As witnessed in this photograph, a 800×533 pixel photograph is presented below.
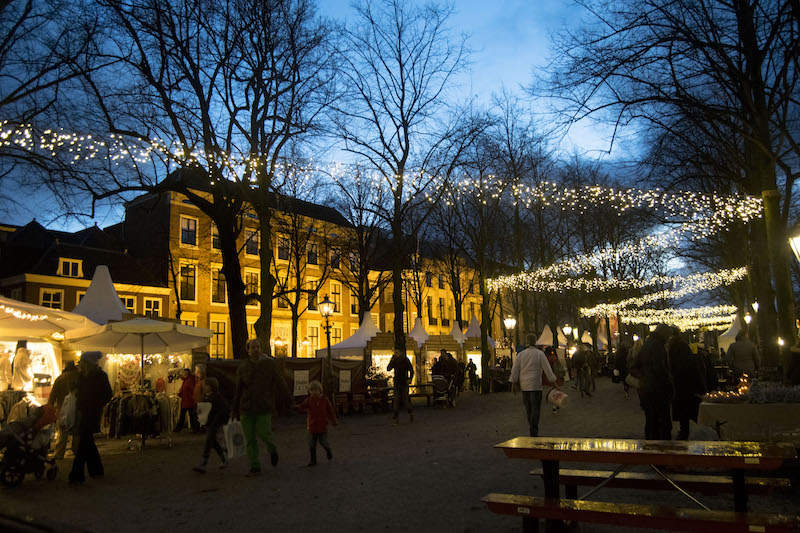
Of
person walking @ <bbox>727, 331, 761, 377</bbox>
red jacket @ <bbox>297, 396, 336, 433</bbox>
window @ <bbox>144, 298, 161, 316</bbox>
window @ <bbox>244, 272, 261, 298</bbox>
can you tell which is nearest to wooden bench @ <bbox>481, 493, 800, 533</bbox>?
red jacket @ <bbox>297, 396, 336, 433</bbox>

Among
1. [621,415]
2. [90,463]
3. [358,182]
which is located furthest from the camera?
[358,182]

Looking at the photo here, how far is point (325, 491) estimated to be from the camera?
22.2 ft

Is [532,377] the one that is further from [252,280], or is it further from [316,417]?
[252,280]

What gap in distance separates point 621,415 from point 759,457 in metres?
10.6

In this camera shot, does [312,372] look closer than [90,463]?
No

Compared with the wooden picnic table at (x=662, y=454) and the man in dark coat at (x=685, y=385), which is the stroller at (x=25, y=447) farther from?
the man in dark coat at (x=685, y=385)

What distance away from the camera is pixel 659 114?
11.1m

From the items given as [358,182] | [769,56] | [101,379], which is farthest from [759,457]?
[358,182]

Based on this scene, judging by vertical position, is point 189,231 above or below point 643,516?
above

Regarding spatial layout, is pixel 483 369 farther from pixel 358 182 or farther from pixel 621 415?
pixel 621 415

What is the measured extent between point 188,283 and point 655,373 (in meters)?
34.9

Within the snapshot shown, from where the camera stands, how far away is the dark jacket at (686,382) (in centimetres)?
865

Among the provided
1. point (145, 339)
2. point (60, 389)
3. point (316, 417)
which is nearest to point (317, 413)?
point (316, 417)

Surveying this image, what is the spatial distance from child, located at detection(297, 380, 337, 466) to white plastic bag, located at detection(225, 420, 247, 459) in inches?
34.8
